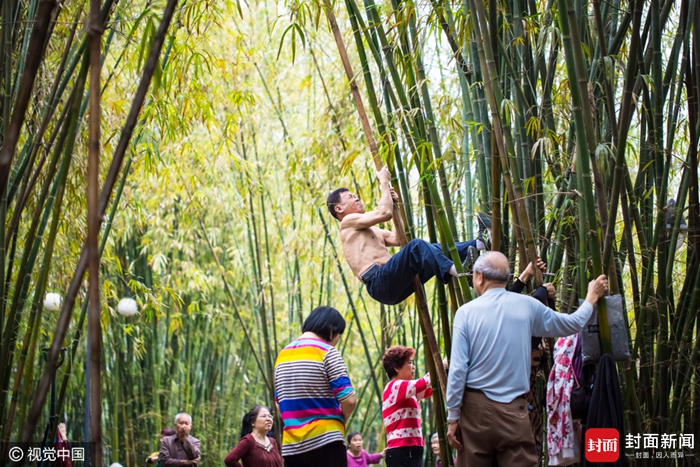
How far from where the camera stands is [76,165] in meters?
3.54

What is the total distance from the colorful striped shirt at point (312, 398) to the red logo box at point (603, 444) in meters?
0.90

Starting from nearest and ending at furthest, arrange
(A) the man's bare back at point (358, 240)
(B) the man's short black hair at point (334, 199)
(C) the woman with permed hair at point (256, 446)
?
(A) the man's bare back at point (358, 240) → (B) the man's short black hair at point (334, 199) → (C) the woman with permed hair at point (256, 446)

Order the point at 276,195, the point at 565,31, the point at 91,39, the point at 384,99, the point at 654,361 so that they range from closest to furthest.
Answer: the point at 91,39 → the point at 565,31 → the point at 654,361 → the point at 384,99 → the point at 276,195

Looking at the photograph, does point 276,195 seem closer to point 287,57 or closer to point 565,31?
point 287,57

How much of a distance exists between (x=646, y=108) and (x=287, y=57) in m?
4.70

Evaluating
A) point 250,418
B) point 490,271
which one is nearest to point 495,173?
point 490,271

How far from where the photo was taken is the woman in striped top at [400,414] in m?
3.56

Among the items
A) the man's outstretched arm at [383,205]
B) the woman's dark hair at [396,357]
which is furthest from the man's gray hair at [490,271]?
the woman's dark hair at [396,357]

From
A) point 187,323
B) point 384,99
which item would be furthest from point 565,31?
point 187,323

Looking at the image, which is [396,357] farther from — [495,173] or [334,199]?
[495,173]

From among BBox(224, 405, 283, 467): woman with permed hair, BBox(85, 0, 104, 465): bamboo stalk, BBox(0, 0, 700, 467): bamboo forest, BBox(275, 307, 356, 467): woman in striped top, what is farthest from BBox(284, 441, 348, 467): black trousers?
BBox(85, 0, 104, 465): bamboo stalk

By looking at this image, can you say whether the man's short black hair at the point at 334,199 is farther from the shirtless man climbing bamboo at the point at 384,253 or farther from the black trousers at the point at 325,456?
the black trousers at the point at 325,456

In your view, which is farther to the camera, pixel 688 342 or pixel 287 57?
pixel 287 57

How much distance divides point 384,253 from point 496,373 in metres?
0.92
